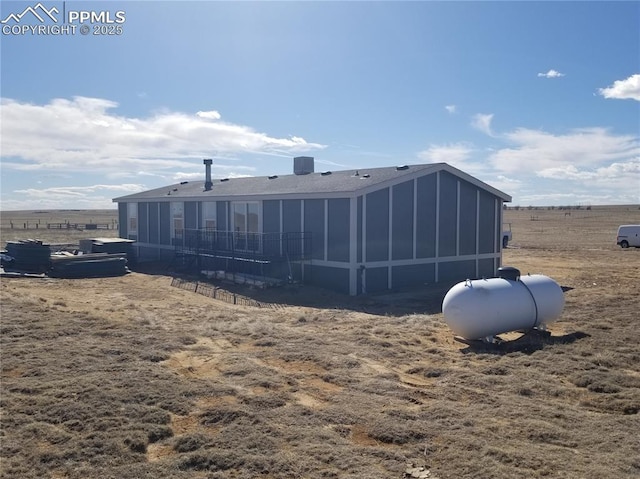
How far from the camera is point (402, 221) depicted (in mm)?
18844

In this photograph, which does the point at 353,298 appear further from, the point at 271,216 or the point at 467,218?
the point at 467,218

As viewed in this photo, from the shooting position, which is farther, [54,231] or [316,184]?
[54,231]

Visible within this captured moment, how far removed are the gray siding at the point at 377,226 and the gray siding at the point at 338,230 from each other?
0.68 meters

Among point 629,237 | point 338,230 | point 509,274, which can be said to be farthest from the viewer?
point 629,237

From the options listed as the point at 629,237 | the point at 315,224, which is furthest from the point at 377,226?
the point at 629,237

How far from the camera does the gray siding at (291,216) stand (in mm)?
19688

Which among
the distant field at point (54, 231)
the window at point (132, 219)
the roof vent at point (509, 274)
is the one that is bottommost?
the roof vent at point (509, 274)

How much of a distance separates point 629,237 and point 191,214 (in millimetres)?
29401

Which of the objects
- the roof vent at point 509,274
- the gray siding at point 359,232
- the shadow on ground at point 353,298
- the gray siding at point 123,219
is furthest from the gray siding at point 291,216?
the gray siding at point 123,219

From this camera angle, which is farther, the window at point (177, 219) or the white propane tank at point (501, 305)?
the window at point (177, 219)

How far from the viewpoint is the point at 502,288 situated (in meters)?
11.5

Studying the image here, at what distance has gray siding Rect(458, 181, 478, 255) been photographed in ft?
68.4

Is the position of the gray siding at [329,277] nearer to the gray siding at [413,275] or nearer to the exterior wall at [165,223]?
the gray siding at [413,275]

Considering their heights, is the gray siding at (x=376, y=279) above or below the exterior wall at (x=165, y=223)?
below
